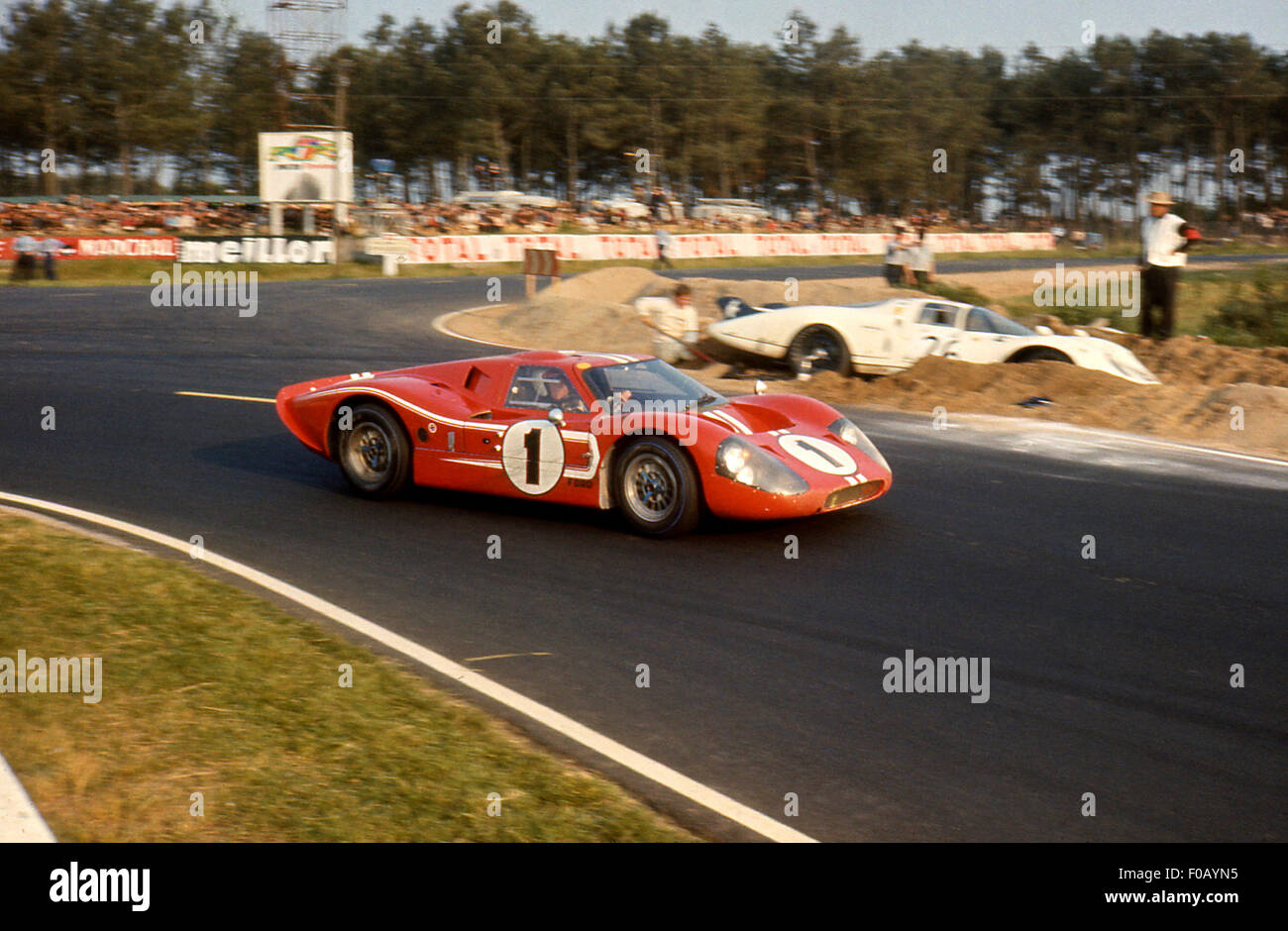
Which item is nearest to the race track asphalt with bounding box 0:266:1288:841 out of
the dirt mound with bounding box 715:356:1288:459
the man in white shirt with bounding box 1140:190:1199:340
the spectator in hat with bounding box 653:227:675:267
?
the dirt mound with bounding box 715:356:1288:459

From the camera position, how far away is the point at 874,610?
21.8 ft

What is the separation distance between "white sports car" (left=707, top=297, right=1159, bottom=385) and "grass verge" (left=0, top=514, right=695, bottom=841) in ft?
32.7

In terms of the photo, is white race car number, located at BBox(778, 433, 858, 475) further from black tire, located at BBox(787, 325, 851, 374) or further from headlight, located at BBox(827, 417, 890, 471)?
black tire, located at BBox(787, 325, 851, 374)

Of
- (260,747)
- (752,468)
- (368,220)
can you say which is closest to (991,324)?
(752,468)

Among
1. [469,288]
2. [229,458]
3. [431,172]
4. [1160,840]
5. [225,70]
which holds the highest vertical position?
[225,70]

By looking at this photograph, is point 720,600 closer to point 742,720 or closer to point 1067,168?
point 742,720

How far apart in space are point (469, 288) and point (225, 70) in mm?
59762

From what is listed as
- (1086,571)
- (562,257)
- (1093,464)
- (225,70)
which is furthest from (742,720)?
(225,70)

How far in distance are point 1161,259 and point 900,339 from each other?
3.60m

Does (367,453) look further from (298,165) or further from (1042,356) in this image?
(298,165)

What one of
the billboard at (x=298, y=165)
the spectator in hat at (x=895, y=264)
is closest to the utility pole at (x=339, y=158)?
the billboard at (x=298, y=165)

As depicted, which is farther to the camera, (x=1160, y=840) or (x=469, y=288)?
(x=469, y=288)

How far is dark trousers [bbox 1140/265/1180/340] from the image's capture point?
16219 millimetres

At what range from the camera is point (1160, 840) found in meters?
4.16
